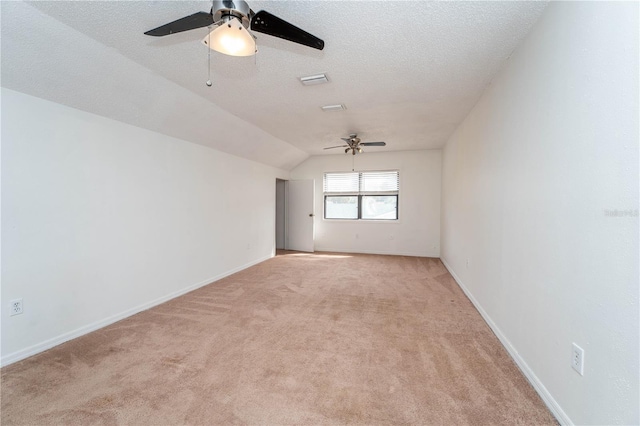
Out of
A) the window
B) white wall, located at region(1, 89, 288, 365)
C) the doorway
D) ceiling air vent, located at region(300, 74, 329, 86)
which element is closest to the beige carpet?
white wall, located at region(1, 89, 288, 365)

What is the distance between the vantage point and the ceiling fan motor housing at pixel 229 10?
4.58 feet

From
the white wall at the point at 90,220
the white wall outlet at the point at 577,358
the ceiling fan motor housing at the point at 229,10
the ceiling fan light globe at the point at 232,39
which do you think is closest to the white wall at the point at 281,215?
the white wall at the point at 90,220

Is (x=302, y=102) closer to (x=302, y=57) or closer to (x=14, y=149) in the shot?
(x=302, y=57)

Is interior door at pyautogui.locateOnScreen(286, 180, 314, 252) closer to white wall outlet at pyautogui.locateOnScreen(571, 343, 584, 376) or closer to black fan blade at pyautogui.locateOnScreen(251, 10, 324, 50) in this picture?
black fan blade at pyautogui.locateOnScreen(251, 10, 324, 50)

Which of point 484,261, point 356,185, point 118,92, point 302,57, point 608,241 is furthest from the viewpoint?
point 356,185

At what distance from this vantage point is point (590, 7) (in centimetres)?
133

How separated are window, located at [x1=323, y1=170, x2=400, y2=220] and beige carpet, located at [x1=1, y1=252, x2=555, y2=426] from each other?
352cm

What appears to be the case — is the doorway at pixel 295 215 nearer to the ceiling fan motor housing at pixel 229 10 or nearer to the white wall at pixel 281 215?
the white wall at pixel 281 215

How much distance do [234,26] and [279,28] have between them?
244mm

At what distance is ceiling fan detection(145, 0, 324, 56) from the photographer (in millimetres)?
1416

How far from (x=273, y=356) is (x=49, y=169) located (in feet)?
8.22

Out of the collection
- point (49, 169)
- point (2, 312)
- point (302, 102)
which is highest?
point (302, 102)

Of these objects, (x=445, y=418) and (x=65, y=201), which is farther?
(x=65, y=201)

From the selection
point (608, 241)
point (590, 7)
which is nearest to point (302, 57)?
point (590, 7)
